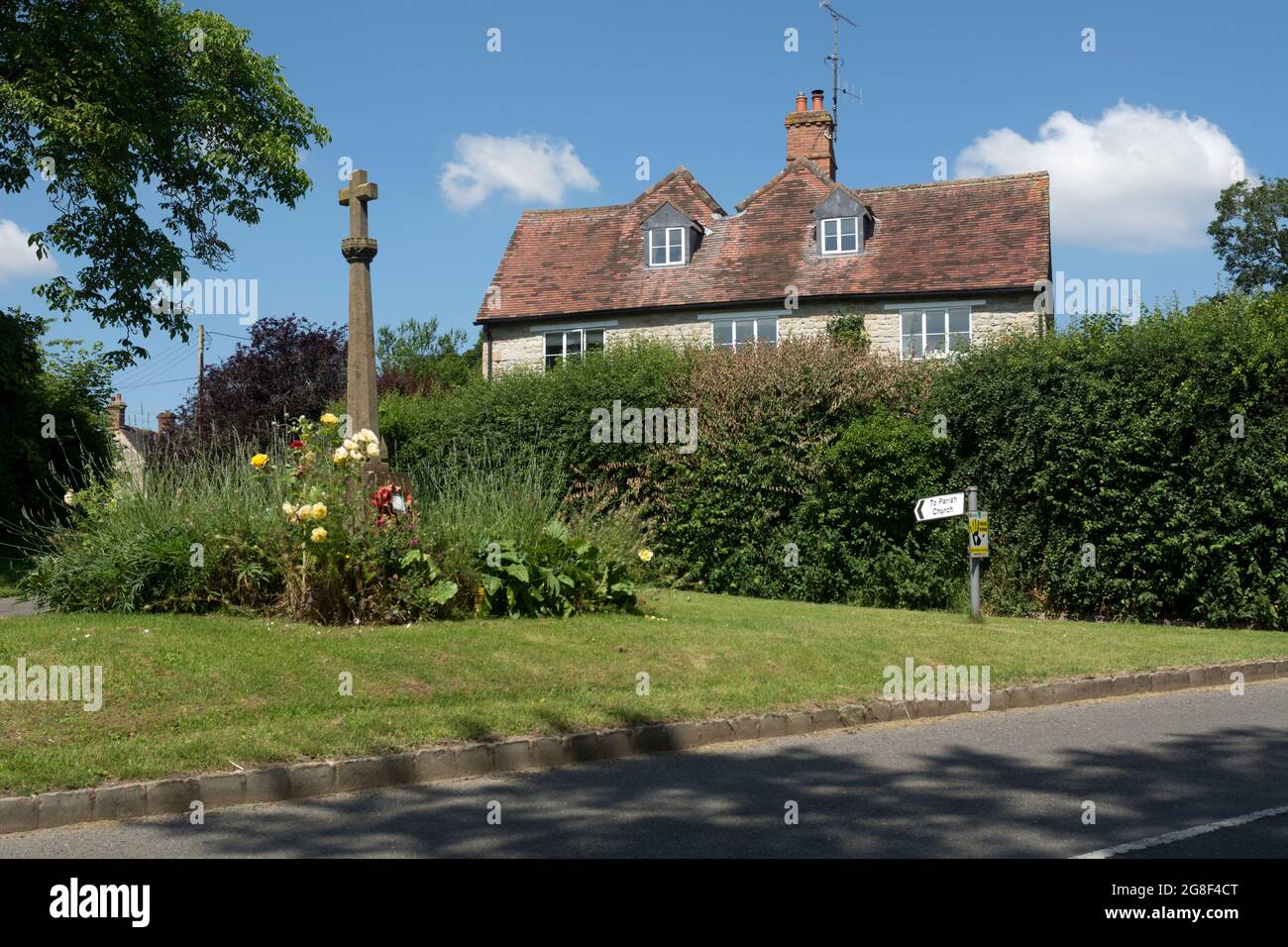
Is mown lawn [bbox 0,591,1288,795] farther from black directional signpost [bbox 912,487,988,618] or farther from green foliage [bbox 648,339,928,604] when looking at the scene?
green foliage [bbox 648,339,928,604]

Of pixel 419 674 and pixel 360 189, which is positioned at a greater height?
pixel 360 189

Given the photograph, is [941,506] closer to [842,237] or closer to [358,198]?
[358,198]

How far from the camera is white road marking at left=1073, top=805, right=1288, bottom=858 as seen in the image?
5.30 meters

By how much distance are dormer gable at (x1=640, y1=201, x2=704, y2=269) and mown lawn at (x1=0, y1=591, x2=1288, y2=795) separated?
23493mm

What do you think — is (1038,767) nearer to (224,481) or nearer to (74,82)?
(224,481)

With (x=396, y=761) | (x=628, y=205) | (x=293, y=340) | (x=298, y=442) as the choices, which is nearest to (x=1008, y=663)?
(x=396, y=761)

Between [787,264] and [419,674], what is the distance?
26.3m

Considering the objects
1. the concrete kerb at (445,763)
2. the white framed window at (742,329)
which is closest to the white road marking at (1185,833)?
the concrete kerb at (445,763)

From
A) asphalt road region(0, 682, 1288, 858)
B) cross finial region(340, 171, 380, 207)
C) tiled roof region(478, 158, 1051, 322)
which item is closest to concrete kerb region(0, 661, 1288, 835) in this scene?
asphalt road region(0, 682, 1288, 858)

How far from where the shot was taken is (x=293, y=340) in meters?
39.0

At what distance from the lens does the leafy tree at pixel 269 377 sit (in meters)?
37.5

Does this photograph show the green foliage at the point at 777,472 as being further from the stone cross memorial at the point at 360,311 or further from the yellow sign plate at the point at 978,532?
the stone cross memorial at the point at 360,311

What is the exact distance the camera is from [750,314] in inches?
1300

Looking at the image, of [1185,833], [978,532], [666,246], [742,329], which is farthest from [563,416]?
[666,246]
